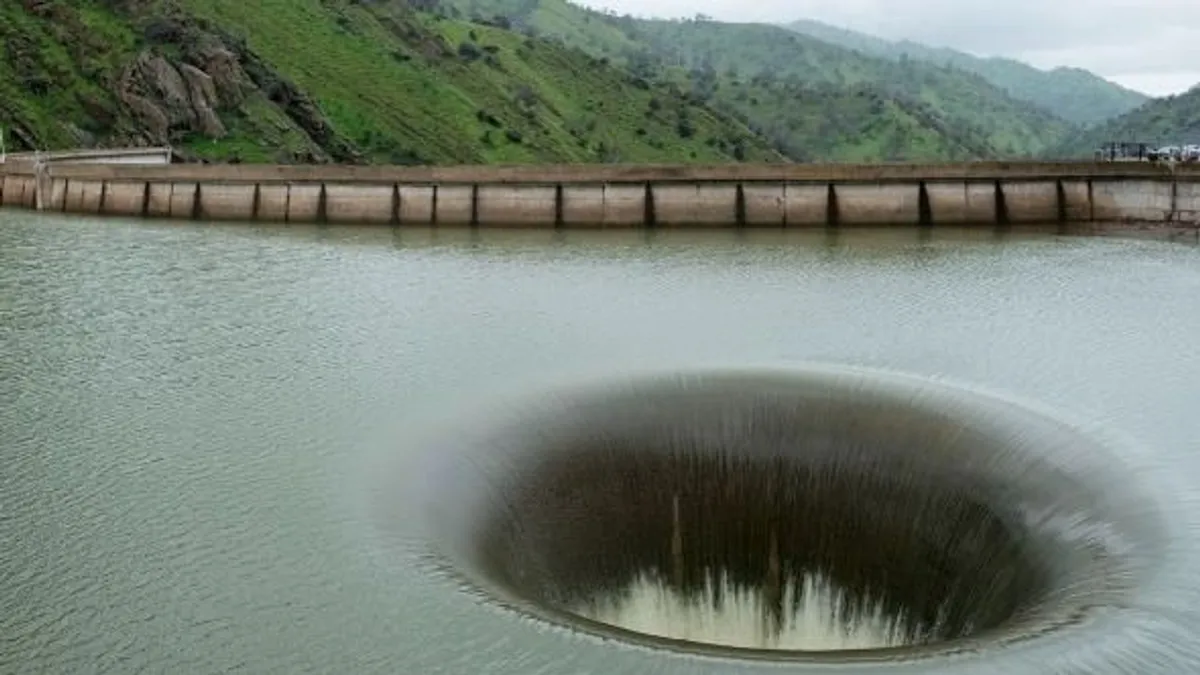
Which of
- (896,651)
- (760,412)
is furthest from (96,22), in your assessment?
(896,651)

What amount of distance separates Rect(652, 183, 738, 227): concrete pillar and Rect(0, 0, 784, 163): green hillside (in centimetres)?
3331

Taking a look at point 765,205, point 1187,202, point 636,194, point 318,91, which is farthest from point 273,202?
point 318,91

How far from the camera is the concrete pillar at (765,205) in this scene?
42.4 metres

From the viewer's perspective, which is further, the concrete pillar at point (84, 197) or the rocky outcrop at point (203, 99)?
the rocky outcrop at point (203, 99)

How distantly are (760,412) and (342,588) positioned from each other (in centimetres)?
813

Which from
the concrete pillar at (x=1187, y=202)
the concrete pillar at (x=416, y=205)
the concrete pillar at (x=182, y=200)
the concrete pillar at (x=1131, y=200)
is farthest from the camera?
the concrete pillar at (x=182, y=200)

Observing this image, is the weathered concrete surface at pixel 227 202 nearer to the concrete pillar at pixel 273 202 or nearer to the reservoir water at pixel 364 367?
the concrete pillar at pixel 273 202

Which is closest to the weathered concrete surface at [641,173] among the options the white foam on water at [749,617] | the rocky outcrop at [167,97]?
the rocky outcrop at [167,97]

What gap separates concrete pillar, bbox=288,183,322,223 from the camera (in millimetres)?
46938

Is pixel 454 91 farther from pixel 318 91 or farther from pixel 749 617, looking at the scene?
pixel 749 617

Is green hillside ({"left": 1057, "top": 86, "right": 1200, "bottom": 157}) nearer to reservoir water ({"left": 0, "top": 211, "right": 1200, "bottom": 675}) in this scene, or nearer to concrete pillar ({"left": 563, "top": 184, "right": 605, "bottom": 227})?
concrete pillar ({"left": 563, "top": 184, "right": 605, "bottom": 227})

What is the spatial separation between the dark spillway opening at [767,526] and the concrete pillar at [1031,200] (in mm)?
25379

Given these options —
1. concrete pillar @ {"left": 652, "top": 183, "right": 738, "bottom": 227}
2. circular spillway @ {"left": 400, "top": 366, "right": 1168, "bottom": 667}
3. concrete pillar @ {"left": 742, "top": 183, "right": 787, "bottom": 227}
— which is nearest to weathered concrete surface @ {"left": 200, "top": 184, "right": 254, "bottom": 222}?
concrete pillar @ {"left": 652, "top": 183, "right": 738, "bottom": 227}

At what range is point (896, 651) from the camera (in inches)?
436
